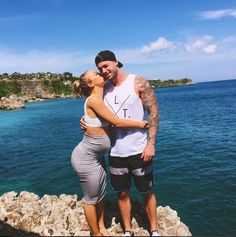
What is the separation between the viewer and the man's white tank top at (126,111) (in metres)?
5.71

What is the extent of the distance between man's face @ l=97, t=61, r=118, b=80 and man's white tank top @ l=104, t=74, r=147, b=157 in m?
0.25

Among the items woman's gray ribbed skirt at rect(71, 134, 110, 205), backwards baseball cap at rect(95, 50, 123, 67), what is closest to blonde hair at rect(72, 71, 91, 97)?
backwards baseball cap at rect(95, 50, 123, 67)

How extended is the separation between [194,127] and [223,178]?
19.0 meters

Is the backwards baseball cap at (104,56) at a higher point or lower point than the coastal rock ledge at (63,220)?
higher

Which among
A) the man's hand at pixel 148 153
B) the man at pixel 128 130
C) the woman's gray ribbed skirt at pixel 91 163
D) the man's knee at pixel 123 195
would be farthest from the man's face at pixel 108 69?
the man's knee at pixel 123 195

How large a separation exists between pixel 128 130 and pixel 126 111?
37cm

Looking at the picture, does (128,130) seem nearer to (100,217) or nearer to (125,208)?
(125,208)

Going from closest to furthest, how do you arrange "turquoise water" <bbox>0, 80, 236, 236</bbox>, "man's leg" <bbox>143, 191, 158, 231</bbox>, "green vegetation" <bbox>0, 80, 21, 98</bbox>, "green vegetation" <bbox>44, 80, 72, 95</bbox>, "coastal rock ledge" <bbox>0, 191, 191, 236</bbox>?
"man's leg" <bbox>143, 191, 158, 231</bbox> → "coastal rock ledge" <bbox>0, 191, 191, 236</bbox> → "turquoise water" <bbox>0, 80, 236, 236</bbox> → "green vegetation" <bbox>0, 80, 21, 98</bbox> → "green vegetation" <bbox>44, 80, 72, 95</bbox>

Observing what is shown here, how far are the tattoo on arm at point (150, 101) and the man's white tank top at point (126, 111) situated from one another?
102 mm

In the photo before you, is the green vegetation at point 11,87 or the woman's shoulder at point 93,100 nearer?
the woman's shoulder at point 93,100

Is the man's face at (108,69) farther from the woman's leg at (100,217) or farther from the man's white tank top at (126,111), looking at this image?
the woman's leg at (100,217)

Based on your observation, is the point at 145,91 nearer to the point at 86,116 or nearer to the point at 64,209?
the point at 86,116

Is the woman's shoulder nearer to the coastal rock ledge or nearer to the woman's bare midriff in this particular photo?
the woman's bare midriff

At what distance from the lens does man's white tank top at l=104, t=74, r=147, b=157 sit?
571 centimetres
